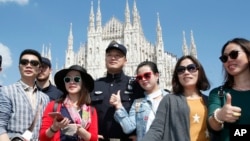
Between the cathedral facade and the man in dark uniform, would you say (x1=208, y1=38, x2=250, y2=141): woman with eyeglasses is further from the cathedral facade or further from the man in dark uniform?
the cathedral facade

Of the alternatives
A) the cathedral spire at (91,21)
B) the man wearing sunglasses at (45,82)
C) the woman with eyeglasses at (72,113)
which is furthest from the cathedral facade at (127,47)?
the woman with eyeglasses at (72,113)

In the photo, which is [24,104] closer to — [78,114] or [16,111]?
[16,111]

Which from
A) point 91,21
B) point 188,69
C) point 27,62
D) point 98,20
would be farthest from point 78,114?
point 91,21

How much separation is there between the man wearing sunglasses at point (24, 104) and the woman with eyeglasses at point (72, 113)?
23 centimetres

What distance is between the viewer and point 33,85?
355 cm

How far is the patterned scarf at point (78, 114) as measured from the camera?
3039mm

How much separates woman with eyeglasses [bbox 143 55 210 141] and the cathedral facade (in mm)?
25883

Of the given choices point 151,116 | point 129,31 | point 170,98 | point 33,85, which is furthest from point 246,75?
point 129,31

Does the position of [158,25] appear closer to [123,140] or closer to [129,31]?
[129,31]

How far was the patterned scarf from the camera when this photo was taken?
3.04m

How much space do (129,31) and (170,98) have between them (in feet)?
92.8

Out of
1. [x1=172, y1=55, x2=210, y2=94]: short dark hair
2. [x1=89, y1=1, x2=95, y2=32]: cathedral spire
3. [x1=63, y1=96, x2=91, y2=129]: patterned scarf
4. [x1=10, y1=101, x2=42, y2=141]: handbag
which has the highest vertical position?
[x1=89, y1=1, x2=95, y2=32]: cathedral spire

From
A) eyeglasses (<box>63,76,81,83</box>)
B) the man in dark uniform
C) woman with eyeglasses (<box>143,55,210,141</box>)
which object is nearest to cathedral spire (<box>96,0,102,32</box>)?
the man in dark uniform

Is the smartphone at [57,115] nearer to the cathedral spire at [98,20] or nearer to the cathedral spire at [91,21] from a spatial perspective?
the cathedral spire at [98,20]
